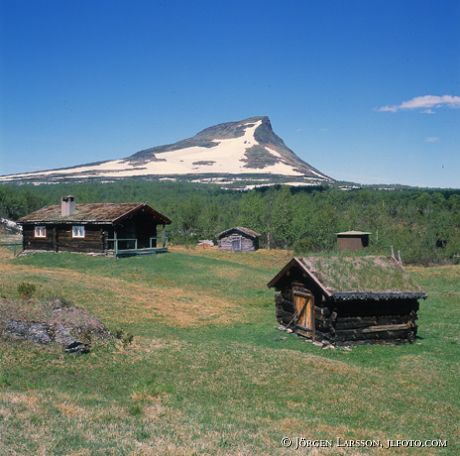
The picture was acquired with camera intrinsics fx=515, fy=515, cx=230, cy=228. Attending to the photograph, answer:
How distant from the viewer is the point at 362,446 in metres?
11.1

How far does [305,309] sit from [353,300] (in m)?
2.57

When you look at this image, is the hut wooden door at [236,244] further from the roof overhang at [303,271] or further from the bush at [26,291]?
the bush at [26,291]

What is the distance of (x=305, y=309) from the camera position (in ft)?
78.0

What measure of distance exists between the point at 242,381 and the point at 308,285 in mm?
8411

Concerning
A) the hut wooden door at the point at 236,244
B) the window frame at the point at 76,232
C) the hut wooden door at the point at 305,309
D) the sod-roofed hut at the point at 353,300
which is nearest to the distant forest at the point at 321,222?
the hut wooden door at the point at 236,244

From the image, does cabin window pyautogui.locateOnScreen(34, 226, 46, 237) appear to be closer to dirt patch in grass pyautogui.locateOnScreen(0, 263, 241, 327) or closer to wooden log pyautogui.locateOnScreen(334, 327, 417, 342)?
dirt patch in grass pyautogui.locateOnScreen(0, 263, 241, 327)

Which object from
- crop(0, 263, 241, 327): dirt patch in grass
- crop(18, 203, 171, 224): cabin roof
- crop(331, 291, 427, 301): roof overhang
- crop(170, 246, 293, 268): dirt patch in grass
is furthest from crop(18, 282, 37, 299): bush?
crop(170, 246, 293, 268): dirt patch in grass

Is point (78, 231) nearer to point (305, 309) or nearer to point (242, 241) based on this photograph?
point (305, 309)

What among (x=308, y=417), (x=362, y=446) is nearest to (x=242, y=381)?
(x=308, y=417)

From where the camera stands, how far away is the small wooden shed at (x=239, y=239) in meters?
78.1

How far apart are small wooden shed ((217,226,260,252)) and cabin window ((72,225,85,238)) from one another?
1322 inches

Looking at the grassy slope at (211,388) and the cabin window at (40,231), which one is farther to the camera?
the cabin window at (40,231)

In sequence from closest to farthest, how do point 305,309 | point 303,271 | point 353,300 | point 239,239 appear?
point 353,300, point 303,271, point 305,309, point 239,239

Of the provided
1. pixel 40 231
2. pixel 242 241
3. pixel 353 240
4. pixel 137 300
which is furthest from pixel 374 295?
pixel 353 240
